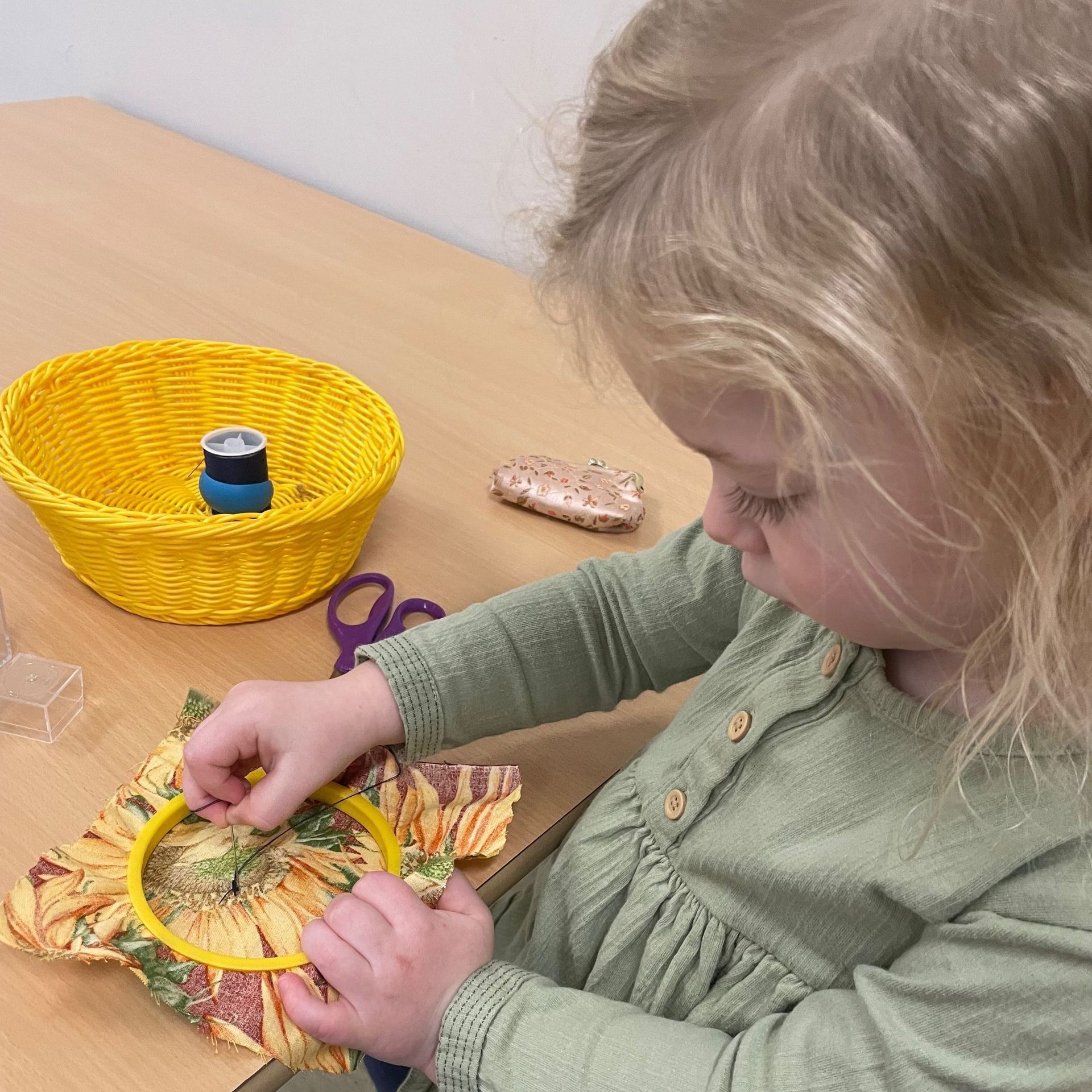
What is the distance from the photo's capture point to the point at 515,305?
1.11 m

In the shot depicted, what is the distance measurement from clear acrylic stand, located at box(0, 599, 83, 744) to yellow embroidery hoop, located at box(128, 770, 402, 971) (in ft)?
0.30

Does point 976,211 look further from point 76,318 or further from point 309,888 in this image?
point 76,318

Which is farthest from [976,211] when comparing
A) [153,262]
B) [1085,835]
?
[153,262]

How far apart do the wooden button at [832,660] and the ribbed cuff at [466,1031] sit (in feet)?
0.70

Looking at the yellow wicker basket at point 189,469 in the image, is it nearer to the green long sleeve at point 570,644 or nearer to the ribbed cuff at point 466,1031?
the green long sleeve at point 570,644

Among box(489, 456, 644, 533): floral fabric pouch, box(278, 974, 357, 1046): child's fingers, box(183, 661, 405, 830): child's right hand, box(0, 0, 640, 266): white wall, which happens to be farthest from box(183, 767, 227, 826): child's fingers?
box(0, 0, 640, 266): white wall

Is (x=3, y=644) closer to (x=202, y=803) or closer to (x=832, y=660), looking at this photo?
(x=202, y=803)

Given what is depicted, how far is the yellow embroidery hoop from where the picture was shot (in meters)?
0.48

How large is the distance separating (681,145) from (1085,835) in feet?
1.00

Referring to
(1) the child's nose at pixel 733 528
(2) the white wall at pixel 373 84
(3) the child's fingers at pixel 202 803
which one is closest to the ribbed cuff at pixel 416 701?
(3) the child's fingers at pixel 202 803

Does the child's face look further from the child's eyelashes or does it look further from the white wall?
the white wall

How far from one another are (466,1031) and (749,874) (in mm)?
152

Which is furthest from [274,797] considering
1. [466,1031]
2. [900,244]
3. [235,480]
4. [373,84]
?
[373,84]

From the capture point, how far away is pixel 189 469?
0.81m
